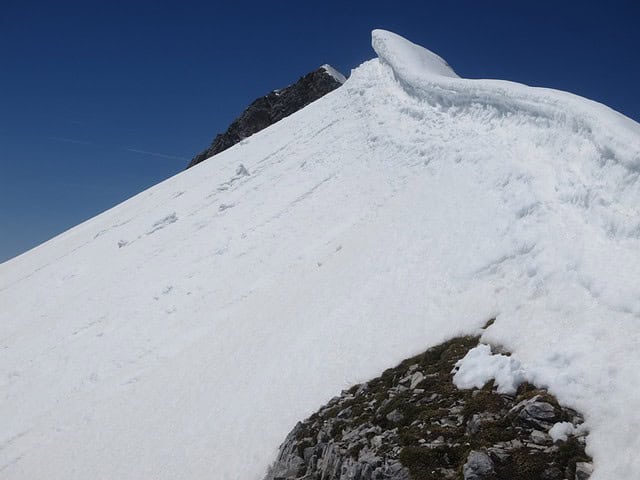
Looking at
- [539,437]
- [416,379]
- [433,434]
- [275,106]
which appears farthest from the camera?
[275,106]

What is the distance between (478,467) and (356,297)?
28.5 ft

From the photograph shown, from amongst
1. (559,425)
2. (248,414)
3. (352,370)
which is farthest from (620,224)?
(248,414)

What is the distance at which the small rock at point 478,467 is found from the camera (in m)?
7.63

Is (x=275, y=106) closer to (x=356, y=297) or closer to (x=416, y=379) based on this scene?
(x=356, y=297)

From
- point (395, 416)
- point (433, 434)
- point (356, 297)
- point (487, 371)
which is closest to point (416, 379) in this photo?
point (395, 416)

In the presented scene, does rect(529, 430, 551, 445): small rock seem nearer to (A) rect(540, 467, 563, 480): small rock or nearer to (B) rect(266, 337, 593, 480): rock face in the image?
(B) rect(266, 337, 593, 480): rock face

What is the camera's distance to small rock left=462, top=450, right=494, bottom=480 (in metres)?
7.63

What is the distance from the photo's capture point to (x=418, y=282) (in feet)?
49.2

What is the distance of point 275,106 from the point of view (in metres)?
72.1

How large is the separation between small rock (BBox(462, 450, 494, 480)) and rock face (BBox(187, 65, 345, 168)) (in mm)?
60649

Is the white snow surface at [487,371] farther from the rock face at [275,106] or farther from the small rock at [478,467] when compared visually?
the rock face at [275,106]

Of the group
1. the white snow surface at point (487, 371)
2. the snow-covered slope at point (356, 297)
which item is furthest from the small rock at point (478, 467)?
the white snow surface at point (487, 371)

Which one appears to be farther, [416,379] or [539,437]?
[416,379]

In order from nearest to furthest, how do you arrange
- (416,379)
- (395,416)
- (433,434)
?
1. (433,434)
2. (395,416)
3. (416,379)
